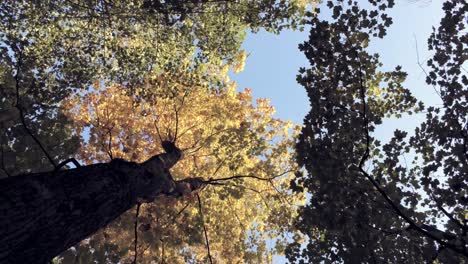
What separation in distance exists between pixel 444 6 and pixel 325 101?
247 centimetres

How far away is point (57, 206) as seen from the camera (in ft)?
14.0

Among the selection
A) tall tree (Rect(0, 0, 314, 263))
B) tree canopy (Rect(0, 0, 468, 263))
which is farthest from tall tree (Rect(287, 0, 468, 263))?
tall tree (Rect(0, 0, 314, 263))

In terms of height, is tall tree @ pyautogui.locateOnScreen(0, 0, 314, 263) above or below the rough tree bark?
above

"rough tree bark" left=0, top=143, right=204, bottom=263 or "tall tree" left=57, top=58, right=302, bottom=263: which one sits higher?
"tall tree" left=57, top=58, right=302, bottom=263

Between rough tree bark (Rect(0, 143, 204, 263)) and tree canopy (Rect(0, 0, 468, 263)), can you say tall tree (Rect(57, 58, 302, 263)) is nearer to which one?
tree canopy (Rect(0, 0, 468, 263))

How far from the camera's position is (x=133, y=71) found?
10.7 meters

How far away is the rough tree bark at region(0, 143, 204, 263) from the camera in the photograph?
3.82 metres

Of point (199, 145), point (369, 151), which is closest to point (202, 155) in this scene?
point (199, 145)

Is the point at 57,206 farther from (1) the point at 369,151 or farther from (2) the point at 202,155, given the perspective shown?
(2) the point at 202,155

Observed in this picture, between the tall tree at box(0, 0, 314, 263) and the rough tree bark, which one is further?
the tall tree at box(0, 0, 314, 263)

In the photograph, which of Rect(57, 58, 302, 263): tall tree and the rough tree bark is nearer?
the rough tree bark

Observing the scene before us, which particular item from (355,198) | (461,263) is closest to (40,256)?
(355,198)

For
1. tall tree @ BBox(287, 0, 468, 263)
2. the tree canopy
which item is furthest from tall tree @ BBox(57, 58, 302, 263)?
tall tree @ BBox(287, 0, 468, 263)

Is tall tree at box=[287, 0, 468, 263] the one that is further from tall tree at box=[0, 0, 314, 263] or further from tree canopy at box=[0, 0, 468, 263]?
tall tree at box=[0, 0, 314, 263]
